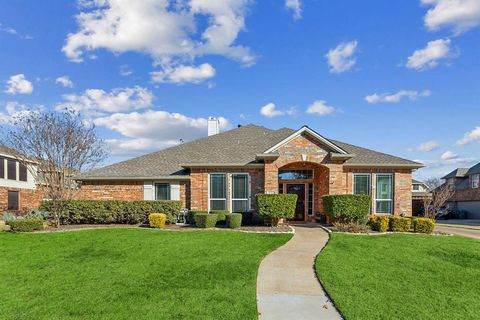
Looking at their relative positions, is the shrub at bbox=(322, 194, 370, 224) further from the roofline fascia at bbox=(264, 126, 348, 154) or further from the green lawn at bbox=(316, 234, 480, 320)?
the green lawn at bbox=(316, 234, 480, 320)

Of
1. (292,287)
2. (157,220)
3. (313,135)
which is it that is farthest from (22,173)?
(292,287)

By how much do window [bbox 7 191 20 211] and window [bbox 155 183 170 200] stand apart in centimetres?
1709

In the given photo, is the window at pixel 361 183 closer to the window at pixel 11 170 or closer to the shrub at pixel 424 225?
the shrub at pixel 424 225

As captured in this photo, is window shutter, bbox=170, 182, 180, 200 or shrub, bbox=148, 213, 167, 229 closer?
shrub, bbox=148, 213, 167, 229

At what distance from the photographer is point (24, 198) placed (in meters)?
30.2

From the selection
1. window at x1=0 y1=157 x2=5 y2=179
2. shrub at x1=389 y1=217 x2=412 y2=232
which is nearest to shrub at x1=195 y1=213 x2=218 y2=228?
shrub at x1=389 y1=217 x2=412 y2=232

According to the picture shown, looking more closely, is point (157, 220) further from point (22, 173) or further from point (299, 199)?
point (22, 173)

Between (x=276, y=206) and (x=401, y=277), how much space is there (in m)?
7.93

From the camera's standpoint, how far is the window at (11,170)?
1136 inches

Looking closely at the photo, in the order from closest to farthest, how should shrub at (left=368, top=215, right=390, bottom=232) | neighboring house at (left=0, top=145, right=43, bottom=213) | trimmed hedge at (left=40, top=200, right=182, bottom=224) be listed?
shrub at (left=368, top=215, right=390, bottom=232) < trimmed hedge at (left=40, top=200, right=182, bottom=224) < neighboring house at (left=0, top=145, right=43, bottom=213)

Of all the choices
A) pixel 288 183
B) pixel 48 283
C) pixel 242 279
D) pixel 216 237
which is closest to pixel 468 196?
pixel 288 183

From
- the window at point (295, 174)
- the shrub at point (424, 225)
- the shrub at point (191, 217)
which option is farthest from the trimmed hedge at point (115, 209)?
the shrub at point (424, 225)

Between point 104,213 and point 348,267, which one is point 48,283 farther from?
point 104,213

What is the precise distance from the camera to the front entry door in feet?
64.0
